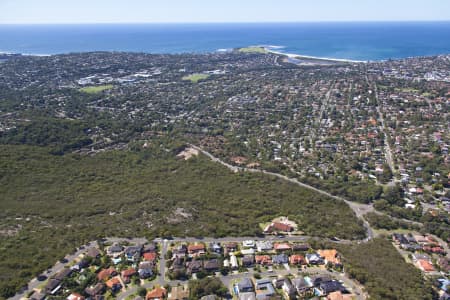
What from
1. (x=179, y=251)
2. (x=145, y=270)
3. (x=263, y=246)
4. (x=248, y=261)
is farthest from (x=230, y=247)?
(x=145, y=270)

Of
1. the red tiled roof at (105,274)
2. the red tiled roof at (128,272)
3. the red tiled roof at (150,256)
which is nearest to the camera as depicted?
the red tiled roof at (105,274)

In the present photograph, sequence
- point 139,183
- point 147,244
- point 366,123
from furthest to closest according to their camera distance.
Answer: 1. point 366,123
2. point 139,183
3. point 147,244

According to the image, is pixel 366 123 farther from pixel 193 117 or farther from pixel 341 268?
pixel 341 268

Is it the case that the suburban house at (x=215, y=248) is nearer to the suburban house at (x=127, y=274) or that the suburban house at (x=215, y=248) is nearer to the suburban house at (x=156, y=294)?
the suburban house at (x=156, y=294)

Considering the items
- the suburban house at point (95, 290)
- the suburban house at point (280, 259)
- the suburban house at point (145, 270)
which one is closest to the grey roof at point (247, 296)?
the suburban house at point (280, 259)

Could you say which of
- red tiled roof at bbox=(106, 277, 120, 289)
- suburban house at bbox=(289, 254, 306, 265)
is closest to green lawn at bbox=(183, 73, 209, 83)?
suburban house at bbox=(289, 254, 306, 265)

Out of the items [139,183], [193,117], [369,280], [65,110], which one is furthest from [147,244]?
[65,110]

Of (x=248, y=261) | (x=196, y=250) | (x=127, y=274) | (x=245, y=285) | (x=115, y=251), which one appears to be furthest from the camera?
(x=115, y=251)

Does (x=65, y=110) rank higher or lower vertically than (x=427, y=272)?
higher

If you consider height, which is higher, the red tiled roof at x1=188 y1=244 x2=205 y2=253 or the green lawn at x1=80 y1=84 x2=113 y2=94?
the green lawn at x1=80 y1=84 x2=113 y2=94

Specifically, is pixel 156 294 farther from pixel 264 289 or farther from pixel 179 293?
pixel 264 289

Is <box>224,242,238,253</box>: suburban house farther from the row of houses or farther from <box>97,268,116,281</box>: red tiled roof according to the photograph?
<box>97,268,116,281</box>: red tiled roof
